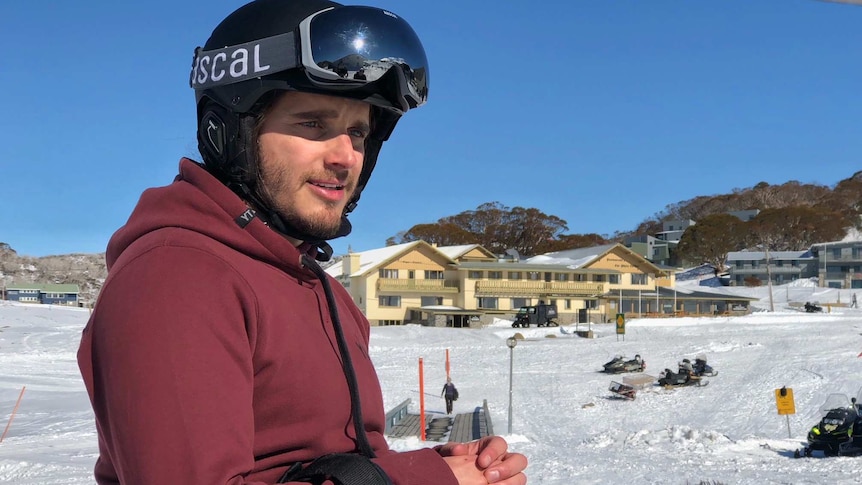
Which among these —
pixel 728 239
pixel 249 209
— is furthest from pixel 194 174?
pixel 728 239

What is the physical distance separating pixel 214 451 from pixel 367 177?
1.26 metres

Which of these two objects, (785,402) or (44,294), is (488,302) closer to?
(785,402)

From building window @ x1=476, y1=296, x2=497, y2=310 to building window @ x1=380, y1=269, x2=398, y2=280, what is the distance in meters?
6.85

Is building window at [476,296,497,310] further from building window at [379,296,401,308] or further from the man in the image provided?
the man

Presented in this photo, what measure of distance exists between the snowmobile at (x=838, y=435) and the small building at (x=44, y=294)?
86588 mm

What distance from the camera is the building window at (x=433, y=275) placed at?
54000mm

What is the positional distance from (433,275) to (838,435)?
4144 cm

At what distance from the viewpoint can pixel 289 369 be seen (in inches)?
56.9

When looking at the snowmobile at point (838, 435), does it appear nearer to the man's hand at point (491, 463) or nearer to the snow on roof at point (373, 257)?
the man's hand at point (491, 463)

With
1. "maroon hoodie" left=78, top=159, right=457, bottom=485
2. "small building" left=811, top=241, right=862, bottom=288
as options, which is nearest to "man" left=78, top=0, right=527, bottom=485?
"maroon hoodie" left=78, top=159, right=457, bottom=485

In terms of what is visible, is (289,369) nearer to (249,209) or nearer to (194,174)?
(249,209)

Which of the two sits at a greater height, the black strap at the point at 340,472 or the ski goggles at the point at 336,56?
the ski goggles at the point at 336,56

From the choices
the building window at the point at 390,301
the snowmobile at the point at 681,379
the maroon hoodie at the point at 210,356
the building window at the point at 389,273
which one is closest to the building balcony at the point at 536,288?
the building window at the point at 390,301

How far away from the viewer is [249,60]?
163 cm
